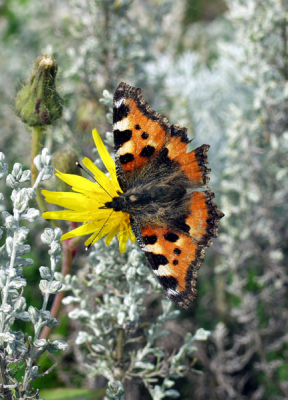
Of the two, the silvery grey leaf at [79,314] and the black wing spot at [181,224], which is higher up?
the black wing spot at [181,224]

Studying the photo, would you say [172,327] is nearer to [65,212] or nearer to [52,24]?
[65,212]

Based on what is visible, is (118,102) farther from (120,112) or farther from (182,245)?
(182,245)

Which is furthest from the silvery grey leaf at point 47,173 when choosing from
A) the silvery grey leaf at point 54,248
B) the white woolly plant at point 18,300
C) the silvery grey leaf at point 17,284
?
the silvery grey leaf at point 17,284

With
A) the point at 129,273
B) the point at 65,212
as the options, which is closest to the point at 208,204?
the point at 129,273

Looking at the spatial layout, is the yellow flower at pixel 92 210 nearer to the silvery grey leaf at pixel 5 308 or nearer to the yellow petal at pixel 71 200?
the yellow petal at pixel 71 200

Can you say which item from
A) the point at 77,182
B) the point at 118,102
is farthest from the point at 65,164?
the point at 118,102

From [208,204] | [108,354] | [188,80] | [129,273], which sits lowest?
[108,354]

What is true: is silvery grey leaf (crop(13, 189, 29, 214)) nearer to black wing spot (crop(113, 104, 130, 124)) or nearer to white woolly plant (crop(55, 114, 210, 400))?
white woolly plant (crop(55, 114, 210, 400))
